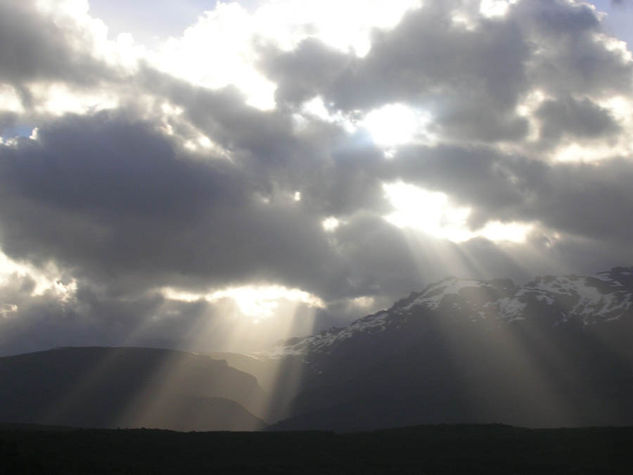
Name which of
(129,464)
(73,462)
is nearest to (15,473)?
(73,462)

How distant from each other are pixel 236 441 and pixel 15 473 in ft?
132

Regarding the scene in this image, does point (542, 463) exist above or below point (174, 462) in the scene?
above

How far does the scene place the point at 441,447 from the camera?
10856 cm

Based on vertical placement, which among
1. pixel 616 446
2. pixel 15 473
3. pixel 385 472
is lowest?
pixel 15 473

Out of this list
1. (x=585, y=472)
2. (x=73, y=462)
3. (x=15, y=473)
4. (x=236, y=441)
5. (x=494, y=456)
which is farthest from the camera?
(x=236, y=441)

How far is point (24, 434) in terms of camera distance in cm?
9481

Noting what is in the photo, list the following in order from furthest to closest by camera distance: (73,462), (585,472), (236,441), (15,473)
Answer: (236,441), (585,472), (73,462), (15,473)

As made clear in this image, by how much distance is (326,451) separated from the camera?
10494 cm

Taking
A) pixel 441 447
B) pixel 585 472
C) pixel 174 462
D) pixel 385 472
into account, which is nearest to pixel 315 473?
pixel 385 472

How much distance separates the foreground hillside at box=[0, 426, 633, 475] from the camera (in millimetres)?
87625

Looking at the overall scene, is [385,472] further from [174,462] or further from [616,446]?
[616,446]

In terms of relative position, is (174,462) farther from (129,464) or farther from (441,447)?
(441,447)

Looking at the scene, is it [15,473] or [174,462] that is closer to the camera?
[15,473]

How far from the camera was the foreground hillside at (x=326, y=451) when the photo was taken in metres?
87.6
